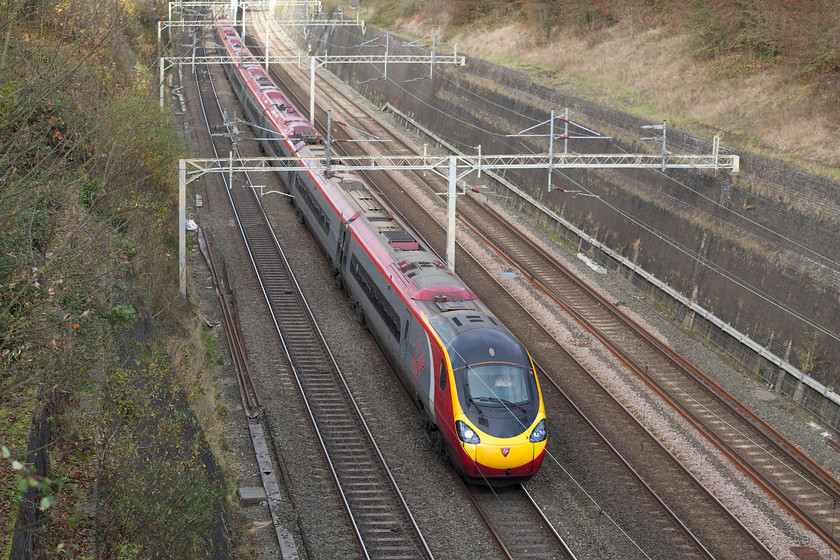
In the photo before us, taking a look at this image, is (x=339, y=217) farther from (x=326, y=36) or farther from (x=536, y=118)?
(x=326, y=36)

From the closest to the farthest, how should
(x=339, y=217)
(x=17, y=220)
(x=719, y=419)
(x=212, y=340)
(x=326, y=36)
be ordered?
(x=17, y=220) → (x=719, y=419) → (x=212, y=340) → (x=339, y=217) → (x=326, y=36)

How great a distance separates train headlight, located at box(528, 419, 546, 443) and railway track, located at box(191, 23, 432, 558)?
8.84ft

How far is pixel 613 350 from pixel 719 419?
12.8 ft

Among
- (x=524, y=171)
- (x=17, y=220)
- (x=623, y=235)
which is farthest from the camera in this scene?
(x=524, y=171)

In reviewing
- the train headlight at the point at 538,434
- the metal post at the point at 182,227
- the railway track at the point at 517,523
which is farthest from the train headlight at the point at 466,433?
the metal post at the point at 182,227

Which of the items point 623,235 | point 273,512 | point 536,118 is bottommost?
point 273,512

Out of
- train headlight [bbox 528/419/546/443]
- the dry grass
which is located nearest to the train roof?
train headlight [bbox 528/419/546/443]

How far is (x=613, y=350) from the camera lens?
23875 millimetres

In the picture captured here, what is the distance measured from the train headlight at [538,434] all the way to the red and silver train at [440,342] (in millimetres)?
19

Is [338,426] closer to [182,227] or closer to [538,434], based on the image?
[538,434]

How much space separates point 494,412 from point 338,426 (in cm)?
464

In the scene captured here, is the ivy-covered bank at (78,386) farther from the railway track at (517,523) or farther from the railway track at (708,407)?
the railway track at (708,407)

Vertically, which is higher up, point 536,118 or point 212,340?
point 536,118

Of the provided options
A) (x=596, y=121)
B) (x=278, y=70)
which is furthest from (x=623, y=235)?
(x=278, y=70)
